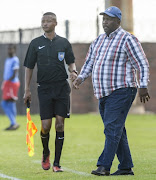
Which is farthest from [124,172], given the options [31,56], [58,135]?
[31,56]

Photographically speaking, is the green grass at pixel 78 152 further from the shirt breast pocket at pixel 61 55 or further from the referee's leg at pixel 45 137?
the shirt breast pocket at pixel 61 55

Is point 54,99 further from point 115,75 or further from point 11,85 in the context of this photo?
point 11,85

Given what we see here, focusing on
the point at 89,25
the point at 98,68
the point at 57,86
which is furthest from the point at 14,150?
the point at 89,25

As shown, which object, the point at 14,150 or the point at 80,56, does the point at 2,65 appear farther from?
the point at 14,150

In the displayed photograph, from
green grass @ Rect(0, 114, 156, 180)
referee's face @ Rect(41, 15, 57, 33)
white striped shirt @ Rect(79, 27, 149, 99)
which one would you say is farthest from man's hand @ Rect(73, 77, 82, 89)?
green grass @ Rect(0, 114, 156, 180)

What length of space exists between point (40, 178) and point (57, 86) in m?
1.31

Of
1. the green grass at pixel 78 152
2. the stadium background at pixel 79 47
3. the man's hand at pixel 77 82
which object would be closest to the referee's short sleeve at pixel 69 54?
the man's hand at pixel 77 82

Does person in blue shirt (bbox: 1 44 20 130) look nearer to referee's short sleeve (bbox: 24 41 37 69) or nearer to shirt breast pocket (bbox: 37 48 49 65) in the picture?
referee's short sleeve (bbox: 24 41 37 69)

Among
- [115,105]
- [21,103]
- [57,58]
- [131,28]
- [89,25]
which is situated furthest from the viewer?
[21,103]

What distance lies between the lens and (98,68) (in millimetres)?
7668

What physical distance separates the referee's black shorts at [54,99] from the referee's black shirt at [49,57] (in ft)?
0.27

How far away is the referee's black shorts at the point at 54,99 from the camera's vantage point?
27.4 feet

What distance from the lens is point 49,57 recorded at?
8305 millimetres

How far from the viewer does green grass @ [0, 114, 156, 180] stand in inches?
319
